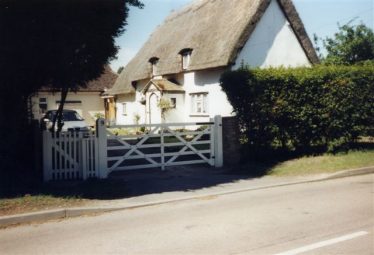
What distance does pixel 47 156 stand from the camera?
10.1 metres

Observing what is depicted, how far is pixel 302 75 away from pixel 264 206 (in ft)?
20.5

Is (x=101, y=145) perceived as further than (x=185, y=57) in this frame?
No

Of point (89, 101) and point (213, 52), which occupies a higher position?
point (213, 52)

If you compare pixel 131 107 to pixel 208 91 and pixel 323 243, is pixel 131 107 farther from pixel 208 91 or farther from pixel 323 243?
pixel 323 243

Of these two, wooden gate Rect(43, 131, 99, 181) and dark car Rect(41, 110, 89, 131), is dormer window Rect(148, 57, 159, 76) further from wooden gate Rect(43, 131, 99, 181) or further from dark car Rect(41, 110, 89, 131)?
wooden gate Rect(43, 131, 99, 181)

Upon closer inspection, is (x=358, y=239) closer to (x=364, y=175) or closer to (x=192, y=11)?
(x=364, y=175)

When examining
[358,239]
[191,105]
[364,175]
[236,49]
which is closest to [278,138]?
[364,175]

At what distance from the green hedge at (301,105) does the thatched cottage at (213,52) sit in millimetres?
7177

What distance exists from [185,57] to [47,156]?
17753 millimetres

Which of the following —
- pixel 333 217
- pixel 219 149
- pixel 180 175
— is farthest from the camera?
pixel 219 149

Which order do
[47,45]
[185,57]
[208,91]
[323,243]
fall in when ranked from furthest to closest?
[185,57] → [208,91] → [47,45] → [323,243]

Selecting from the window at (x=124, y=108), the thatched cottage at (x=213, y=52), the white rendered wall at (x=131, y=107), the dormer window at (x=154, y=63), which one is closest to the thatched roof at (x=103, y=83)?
the white rendered wall at (x=131, y=107)

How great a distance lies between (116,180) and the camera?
10.6 m

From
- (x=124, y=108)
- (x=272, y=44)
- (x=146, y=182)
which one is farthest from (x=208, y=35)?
(x=146, y=182)
